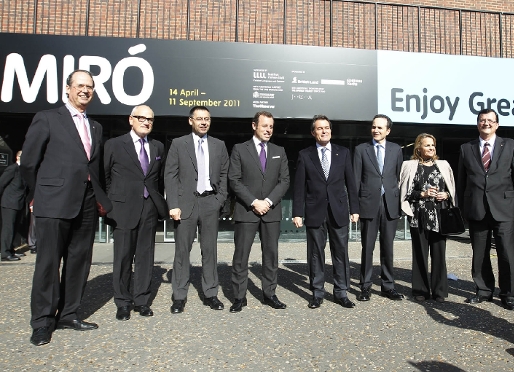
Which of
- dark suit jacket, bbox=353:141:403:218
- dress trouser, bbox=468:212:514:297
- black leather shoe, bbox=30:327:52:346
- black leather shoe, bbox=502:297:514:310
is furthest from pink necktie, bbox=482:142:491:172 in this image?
black leather shoe, bbox=30:327:52:346

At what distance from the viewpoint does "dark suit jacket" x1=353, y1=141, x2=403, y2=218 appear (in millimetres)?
4727

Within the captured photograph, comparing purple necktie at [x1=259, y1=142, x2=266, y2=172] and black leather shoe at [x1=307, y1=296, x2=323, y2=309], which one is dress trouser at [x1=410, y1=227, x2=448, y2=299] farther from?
purple necktie at [x1=259, y1=142, x2=266, y2=172]

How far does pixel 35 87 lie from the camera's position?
7.88 m

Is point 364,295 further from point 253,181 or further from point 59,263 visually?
point 59,263

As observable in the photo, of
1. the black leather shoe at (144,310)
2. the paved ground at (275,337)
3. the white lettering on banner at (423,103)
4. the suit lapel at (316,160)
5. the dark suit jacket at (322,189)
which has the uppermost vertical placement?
the white lettering on banner at (423,103)

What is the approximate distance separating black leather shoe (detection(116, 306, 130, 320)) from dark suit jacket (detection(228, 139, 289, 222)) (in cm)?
145

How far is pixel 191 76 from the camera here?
8.23 m

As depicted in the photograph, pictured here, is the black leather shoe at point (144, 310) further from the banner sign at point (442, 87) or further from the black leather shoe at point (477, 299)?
the banner sign at point (442, 87)

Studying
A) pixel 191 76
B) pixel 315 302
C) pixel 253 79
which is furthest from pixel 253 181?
pixel 191 76

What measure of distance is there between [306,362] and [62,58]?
769 centimetres

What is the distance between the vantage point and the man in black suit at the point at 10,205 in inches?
276

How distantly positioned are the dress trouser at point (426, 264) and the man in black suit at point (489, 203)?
37 centimetres

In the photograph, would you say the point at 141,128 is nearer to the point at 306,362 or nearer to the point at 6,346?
the point at 6,346

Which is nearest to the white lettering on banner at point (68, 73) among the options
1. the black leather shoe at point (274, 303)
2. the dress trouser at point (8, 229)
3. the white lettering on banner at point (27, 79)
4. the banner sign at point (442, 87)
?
the white lettering on banner at point (27, 79)
